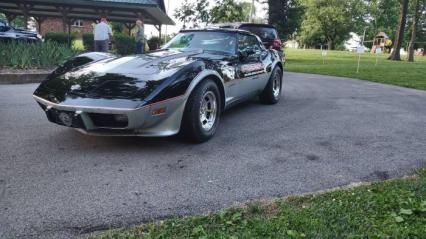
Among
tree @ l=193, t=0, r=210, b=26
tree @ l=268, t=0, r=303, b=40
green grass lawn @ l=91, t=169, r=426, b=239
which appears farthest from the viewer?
tree @ l=193, t=0, r=210, b=26

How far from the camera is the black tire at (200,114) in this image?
14.2ft

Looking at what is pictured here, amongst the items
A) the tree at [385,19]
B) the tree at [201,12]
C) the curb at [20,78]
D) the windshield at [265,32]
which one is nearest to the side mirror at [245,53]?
the curb at [20,78]

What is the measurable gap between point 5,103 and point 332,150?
538 centimetres

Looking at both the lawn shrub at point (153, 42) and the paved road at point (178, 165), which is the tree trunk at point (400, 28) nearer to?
the lawn shrub at point (153, 42)

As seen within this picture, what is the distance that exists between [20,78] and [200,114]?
676 cm

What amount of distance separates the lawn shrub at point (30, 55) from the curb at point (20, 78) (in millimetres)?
766

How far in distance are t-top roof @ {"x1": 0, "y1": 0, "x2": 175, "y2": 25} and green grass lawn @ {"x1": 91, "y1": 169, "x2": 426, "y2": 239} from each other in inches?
684

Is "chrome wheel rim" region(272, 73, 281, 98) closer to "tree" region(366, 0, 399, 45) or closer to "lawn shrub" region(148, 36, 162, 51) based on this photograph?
"lawn shrub" region(148, 36, 162, 51)

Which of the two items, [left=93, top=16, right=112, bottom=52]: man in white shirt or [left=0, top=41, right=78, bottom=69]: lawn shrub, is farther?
[left=93, top=16, right=112, bottom=52]: man in white shirt

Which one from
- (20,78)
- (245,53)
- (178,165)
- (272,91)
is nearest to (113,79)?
(178,165)

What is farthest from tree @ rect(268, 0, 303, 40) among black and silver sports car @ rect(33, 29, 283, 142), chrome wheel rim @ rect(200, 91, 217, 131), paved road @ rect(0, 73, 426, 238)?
chrome wheel rim @ rect(200, 91, 217, 131)

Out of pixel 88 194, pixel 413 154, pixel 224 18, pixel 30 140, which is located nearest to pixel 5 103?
pixel 30 140

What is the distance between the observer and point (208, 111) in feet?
15.7

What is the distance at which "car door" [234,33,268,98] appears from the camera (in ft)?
18.2
